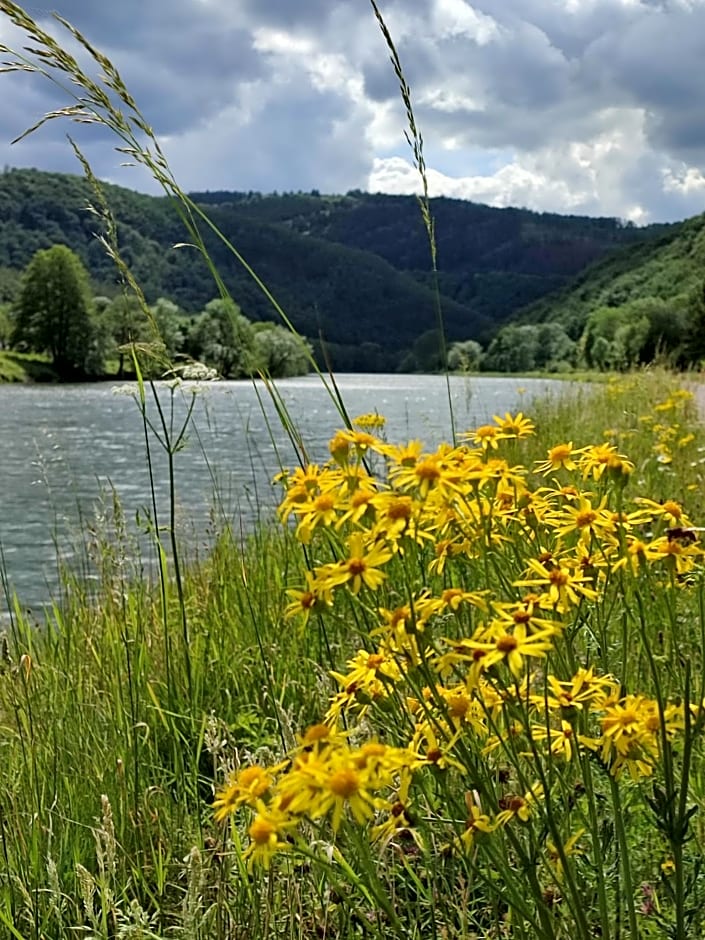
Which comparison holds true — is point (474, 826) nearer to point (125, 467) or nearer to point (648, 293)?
point (125, 467)

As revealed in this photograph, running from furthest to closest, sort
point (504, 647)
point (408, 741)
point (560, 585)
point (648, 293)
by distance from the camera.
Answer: point (648, 293)
point (408, 741)
point (560, 585)
point (504, 647)

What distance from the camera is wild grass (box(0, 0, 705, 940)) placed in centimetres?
94

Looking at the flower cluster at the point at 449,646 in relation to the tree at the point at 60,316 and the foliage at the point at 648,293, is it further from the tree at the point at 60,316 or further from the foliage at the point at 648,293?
the tree at the point at 60,316

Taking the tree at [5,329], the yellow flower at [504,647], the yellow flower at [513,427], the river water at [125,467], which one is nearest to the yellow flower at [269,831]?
the yellow flower at [504,647]

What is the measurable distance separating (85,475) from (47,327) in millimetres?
42702

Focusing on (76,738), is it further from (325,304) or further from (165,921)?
(325,304)

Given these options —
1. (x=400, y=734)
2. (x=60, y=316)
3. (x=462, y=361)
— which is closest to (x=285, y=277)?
(x=60, y=316)

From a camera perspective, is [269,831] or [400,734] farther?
[400,734]

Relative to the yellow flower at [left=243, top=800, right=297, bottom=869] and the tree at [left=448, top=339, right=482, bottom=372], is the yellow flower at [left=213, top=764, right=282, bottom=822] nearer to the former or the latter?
the yellow flower at [left=243, top=800, right=297, bottom=869]

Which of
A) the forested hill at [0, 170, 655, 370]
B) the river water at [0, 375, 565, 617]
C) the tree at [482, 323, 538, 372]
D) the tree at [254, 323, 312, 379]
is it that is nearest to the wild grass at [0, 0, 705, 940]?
the tree at [254, 323, 312, 379]

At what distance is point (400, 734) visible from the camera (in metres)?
1.26

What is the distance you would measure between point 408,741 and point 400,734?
12cm

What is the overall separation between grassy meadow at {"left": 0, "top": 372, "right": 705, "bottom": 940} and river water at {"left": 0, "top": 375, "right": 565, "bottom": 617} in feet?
1.92

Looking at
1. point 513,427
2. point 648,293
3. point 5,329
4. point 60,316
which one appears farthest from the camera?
point 648,293
